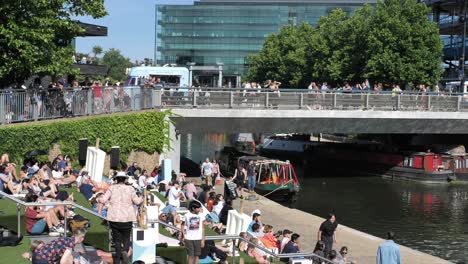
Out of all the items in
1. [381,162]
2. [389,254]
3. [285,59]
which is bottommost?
[381,162]

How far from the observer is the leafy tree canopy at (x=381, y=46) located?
56.1 meters

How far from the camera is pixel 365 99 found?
38688mm

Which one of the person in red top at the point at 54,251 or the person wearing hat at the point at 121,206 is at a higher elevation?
the person wearing hat at the point at 121,206

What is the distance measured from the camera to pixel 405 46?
5606 cm

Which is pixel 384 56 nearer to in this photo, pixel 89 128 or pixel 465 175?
pixel 465 175

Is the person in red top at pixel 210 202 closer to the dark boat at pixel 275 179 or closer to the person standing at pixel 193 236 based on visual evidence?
the person standing at pixel 193 236

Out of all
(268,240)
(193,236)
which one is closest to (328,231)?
(268,240)

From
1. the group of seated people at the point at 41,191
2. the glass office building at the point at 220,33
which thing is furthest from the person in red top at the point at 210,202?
the glass office building at the point at 220,33

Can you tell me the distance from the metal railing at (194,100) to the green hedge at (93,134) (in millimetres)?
655

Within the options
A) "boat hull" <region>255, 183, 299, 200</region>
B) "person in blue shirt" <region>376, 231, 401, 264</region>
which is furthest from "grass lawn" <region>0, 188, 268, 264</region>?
"boat hull" <region>255, 183, 299, 200</region>

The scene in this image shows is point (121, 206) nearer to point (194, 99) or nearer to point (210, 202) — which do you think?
point (210, 202)

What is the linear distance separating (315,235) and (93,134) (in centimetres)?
1115

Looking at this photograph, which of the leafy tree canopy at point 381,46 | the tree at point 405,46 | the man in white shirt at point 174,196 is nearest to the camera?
the man in white shirt at point 174,196

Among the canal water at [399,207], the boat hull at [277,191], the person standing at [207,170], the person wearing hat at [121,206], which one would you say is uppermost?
the person wearing hat at [121,206]
